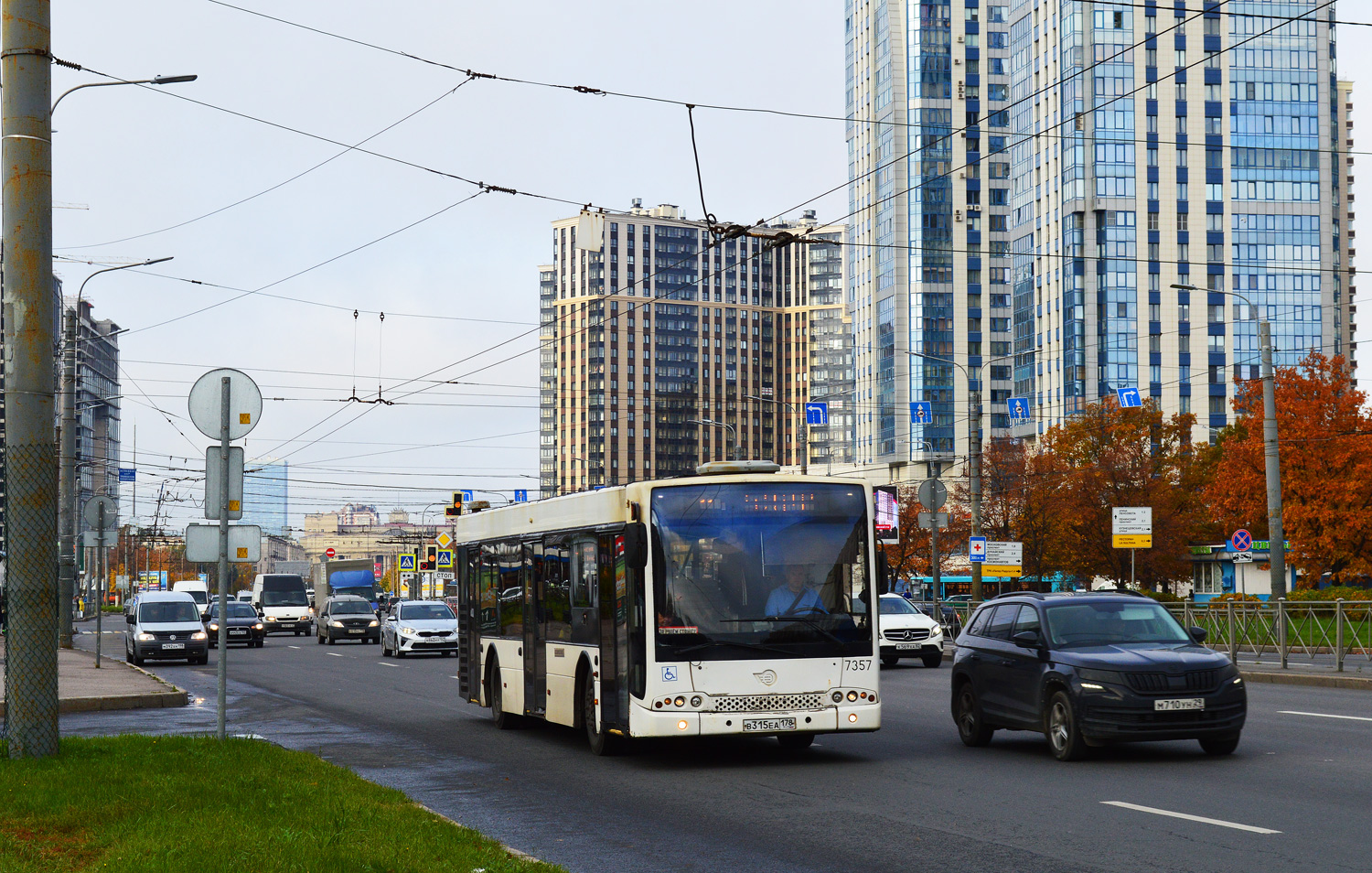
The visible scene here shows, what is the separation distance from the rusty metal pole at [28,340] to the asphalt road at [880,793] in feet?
10.5

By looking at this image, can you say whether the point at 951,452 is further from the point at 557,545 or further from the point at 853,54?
the point at 557,545

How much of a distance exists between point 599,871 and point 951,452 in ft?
398

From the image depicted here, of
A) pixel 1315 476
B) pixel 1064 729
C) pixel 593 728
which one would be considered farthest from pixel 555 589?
pixel 1315 476

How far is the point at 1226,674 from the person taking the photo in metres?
14.3

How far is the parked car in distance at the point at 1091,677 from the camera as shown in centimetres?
1408

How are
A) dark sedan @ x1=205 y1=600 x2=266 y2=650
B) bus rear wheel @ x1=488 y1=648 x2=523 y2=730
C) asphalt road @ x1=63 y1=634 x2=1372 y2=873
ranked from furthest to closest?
1. dark sedan @ x1=205 y1=600 x2=266 y2=650
2. bus rear wheel @ x1=488 y1=648 x2=523 y2=730
3. asphalt road @ x1=63 y1=634 x2=1372 y2=873

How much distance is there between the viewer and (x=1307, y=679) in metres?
27.0

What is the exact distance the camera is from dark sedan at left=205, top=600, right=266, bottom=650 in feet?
162

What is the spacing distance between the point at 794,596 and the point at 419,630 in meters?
27.4

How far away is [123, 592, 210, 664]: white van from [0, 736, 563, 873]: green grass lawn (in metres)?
25.8

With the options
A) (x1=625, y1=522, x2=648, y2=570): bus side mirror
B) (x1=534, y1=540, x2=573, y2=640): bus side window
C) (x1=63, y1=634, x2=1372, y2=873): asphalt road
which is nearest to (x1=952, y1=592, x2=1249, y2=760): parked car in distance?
(x1=63, y1=634, x2=1372, y2=873): asphalt road

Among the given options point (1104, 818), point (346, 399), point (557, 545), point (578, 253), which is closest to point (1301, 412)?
point (346, 399)

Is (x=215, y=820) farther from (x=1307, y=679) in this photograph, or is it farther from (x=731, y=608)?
(x=1307, y=679)

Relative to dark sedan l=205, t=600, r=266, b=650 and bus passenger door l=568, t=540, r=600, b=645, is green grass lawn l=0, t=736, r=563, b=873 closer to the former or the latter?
bus passenger door l=568, t=540, r=600, b=645
